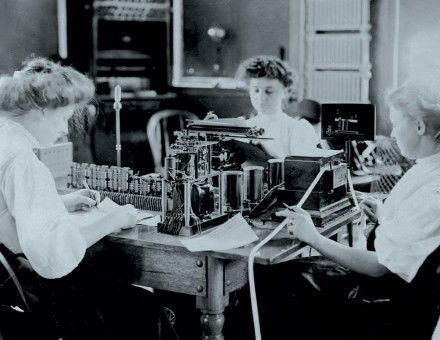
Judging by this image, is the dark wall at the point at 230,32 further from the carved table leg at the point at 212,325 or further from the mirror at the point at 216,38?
the carved table leg at the point at 212,325

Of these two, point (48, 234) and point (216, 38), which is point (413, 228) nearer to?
point (48, 234)

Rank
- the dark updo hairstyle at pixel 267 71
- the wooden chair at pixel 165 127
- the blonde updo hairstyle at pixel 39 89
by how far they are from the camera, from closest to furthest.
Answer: the blonde updo hairstyle at pixel 39 89 → the dark updo hairstyle at pixel 267 71 → the wooden chair at pixel 165 127

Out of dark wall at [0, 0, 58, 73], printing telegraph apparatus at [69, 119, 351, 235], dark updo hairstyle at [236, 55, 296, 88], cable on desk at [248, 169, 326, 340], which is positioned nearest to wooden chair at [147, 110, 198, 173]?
dark wall at [0, 0, 58, 73]

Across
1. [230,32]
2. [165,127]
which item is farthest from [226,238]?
[230,32]

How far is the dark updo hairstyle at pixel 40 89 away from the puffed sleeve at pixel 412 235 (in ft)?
3.69

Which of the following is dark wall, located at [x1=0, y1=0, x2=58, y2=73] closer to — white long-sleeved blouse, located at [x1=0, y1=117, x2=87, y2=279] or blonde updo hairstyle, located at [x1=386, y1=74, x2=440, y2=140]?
white long-sleeved blouse, located at [x1=0, y1=117, x2=87, y2=279]

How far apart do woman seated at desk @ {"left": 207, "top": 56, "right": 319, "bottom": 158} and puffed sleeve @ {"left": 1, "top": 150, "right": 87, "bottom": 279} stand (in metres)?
1.99

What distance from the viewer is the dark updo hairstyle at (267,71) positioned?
12.9 feet

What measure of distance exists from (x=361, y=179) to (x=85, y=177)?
182cm

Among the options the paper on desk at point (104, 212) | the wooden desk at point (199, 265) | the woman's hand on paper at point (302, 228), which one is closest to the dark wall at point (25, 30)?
the paper on desk at point (104, 212)

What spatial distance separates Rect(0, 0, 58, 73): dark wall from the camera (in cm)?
564

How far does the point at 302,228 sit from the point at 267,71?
192cm

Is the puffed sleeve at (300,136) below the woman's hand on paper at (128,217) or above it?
above

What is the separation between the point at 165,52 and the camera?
6.92m
